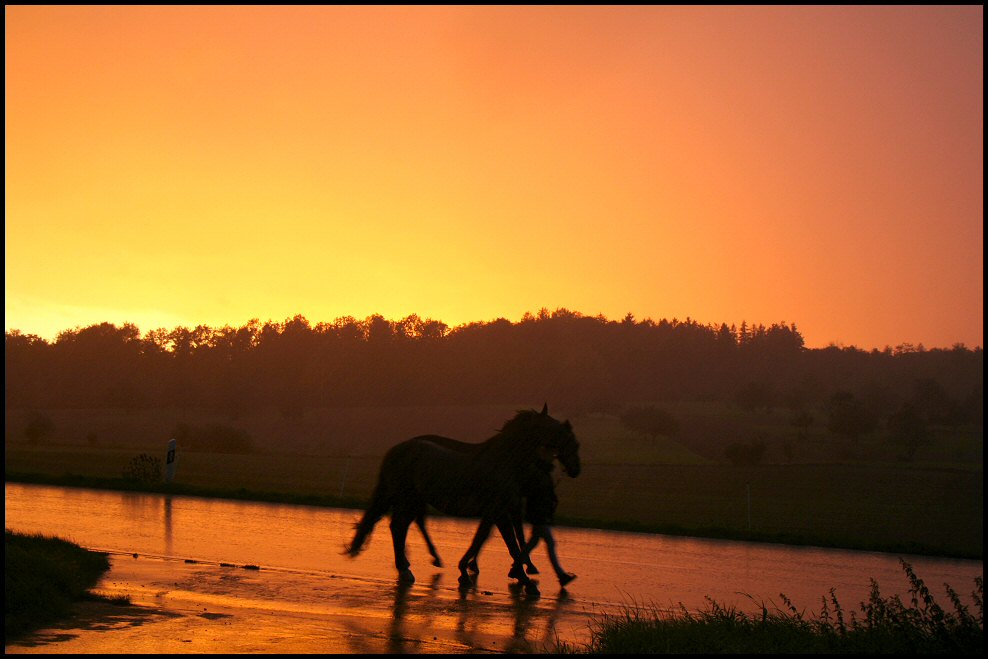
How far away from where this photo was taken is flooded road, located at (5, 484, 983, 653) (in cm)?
764

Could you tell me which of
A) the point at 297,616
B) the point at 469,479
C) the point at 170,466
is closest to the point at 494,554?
the point at 469,479

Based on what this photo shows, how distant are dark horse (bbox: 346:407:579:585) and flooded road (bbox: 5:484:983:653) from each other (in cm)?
57

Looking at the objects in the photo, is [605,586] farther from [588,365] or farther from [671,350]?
[671,350]

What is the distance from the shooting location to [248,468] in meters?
39.1

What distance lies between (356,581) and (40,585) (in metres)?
3.63

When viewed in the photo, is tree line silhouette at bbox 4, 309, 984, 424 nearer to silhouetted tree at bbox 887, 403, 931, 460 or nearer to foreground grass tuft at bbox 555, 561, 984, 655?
silhouetted tree at bbox 887, 403, 931, 460

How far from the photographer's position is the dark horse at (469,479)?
11359 millimetres

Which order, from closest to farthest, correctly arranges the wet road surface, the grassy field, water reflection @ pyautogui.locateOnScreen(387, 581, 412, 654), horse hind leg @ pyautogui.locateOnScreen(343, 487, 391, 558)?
the wet road surface, water reflection @ pyautogui.locateOnScreen(387, 581, 412, 654), horse hind leg @ pyautogui.locateOnScreen(343, 487, 391, 558), the grassy field

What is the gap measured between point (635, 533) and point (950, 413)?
7481cm

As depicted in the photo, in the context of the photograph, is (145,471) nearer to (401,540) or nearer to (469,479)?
(401,540)

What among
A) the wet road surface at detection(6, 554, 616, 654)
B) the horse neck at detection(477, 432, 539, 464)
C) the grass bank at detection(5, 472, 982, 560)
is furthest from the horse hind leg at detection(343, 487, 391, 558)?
the grass bank at detection(5, 472, 982, 560)

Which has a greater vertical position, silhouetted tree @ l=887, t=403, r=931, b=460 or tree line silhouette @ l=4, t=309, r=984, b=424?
tree line silhouette @ l=4, t=309, r=984, b=424

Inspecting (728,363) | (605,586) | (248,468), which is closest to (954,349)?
(728,363)

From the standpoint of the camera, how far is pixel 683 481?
38.3 meters
